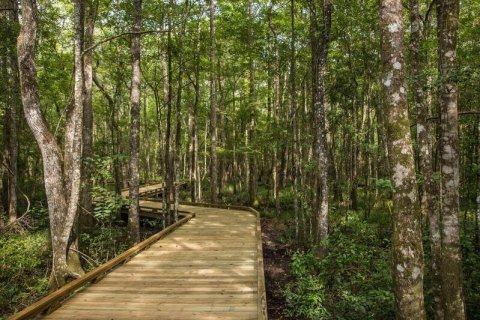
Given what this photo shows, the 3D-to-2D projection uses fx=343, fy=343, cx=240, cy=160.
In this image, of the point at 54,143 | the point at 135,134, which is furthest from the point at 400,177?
the point at 135,134

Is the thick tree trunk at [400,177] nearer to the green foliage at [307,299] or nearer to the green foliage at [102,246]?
the green foliage at [307,299]

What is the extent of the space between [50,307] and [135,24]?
364 inches

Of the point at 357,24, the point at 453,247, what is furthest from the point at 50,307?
the point at 357,24

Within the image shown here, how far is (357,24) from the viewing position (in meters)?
16.8

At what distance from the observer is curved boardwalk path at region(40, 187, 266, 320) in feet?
19.0

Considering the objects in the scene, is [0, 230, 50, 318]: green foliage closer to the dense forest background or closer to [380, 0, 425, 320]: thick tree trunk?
the dense forest background

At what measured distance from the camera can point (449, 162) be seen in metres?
6.44

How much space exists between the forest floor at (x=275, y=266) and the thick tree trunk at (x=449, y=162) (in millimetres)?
3637

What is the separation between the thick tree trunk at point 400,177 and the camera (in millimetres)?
4262

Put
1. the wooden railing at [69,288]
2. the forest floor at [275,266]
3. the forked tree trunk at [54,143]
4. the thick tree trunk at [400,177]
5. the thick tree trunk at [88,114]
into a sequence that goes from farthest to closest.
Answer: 1. the thick tree trunk at [88,114]
2. the forest floor at [275,266]
3. the forked tree trunk at [54,143]
4. the wooden railing at [69,288]
5. the thick tree trunk at [400,177]

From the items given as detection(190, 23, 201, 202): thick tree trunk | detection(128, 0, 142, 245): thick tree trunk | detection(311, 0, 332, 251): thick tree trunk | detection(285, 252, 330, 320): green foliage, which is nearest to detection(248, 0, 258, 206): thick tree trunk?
detection(190, 23, 201, 202): thick tree trunk

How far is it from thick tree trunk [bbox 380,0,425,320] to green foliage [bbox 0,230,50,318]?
9.87 metres

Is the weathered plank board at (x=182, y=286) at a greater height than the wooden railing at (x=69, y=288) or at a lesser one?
lesser

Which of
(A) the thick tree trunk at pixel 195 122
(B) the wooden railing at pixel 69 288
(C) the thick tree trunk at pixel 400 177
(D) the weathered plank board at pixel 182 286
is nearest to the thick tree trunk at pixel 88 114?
(B) the wooden railing at pixel 69 288
